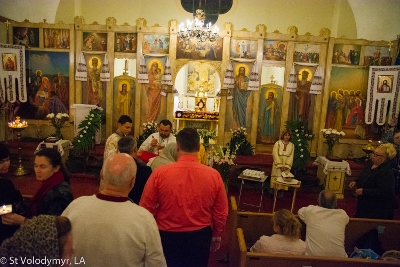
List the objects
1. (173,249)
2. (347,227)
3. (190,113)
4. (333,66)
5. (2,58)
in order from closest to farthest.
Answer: (173,249)
(347,227)
(2,58)
(333,66)
(190,113)

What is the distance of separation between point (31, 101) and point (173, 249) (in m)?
9.78

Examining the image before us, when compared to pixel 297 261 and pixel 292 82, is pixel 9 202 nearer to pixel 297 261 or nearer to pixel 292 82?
pixel 297 261

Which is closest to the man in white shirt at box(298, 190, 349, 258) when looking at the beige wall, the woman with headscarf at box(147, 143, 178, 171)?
the woman with headscarf at box(147, 143, 178, 171)

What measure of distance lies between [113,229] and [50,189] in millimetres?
1204

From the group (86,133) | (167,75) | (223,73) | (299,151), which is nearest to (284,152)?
(299,151)

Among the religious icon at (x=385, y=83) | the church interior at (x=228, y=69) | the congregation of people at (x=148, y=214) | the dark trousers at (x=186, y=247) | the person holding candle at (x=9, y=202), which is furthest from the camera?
the church interior at (x=228, y=69)

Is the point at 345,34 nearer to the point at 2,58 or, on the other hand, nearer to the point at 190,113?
the point at 190,113

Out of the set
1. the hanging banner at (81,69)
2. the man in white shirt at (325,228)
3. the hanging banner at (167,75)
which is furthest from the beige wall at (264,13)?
the man in white shirt at (325,228)

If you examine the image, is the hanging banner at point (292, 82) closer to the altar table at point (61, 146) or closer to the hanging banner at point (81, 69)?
the hanging banner at point (81, 69)

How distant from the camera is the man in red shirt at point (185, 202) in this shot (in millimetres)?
2922

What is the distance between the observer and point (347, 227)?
4246mm

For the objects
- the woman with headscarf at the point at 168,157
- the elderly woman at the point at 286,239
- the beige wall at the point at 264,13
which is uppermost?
the beige wall at the point at 264,13

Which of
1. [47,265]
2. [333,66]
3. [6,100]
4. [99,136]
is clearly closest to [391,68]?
[333,66]

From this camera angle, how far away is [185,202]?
2.93 metres
